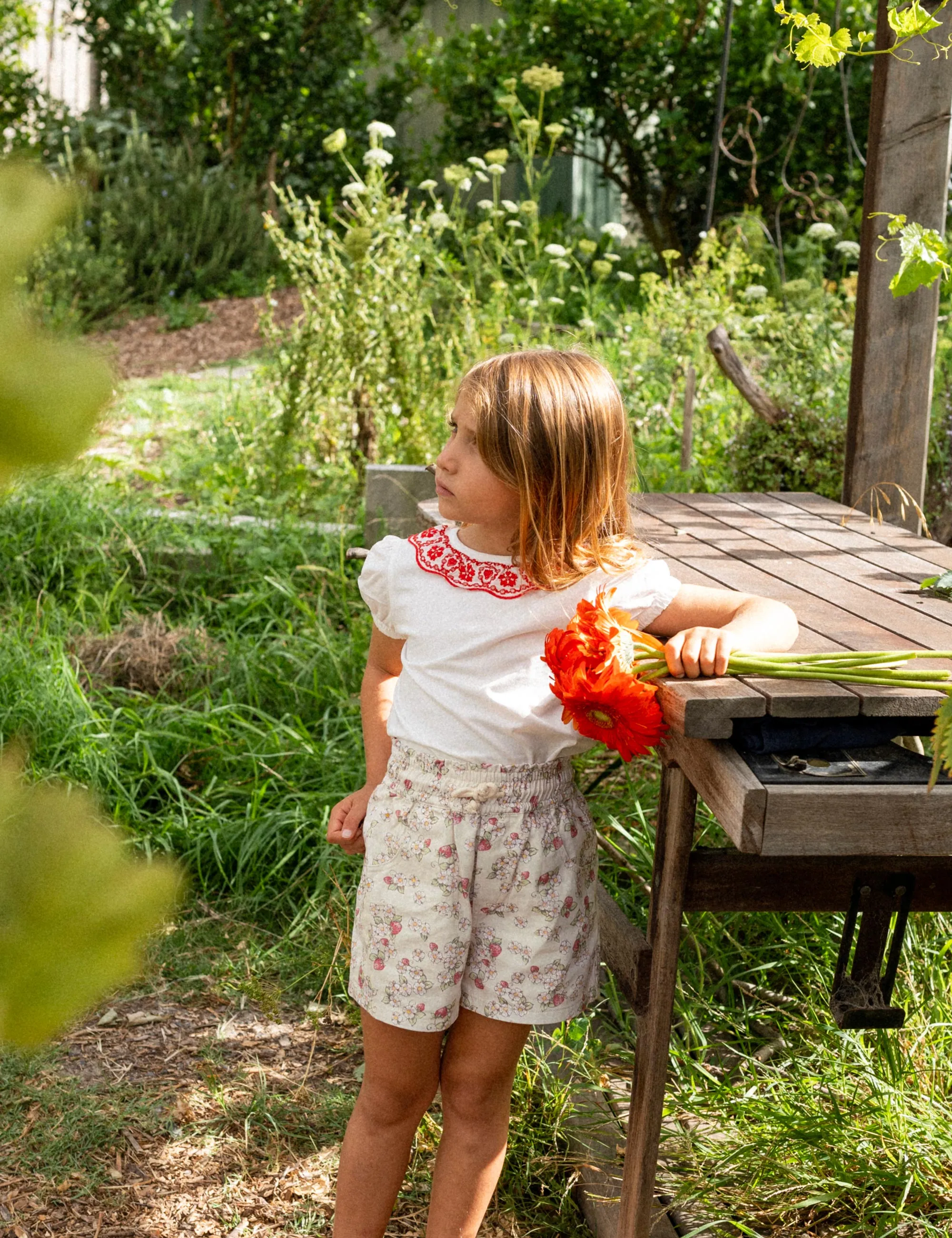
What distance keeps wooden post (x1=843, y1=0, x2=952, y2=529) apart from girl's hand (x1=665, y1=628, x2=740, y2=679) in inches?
50.9

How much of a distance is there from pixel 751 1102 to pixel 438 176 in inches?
316

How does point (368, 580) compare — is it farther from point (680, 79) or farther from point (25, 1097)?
point (680, 79)

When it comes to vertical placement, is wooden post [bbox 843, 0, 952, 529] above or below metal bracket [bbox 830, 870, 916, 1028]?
above

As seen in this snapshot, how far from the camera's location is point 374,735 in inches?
69.5

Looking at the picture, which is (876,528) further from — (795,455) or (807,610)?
(795,455)

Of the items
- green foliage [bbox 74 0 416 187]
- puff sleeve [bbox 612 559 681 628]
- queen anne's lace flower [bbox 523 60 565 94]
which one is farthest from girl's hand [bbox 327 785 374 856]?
green foliage [bbox 74 0 416 187]

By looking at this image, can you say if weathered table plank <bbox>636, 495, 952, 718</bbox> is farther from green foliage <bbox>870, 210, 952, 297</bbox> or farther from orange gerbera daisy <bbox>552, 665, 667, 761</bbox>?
A: green foliage <bbox>870, 210, 952, 297</bbox>

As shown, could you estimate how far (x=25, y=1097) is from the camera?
2.13 meters

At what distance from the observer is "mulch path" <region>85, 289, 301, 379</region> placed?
6.74 metres

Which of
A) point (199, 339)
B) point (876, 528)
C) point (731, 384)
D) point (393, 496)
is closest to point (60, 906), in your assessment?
point (876, 528)

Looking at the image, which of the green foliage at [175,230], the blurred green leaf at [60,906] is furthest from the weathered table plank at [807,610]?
the green foliage at [175,230]

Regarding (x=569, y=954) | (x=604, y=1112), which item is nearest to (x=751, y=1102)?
(x=604, y=1112)

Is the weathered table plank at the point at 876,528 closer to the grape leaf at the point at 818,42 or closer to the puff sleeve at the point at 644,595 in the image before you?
the puff sleeve at the point at 644,595

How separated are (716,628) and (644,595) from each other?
103 mm
